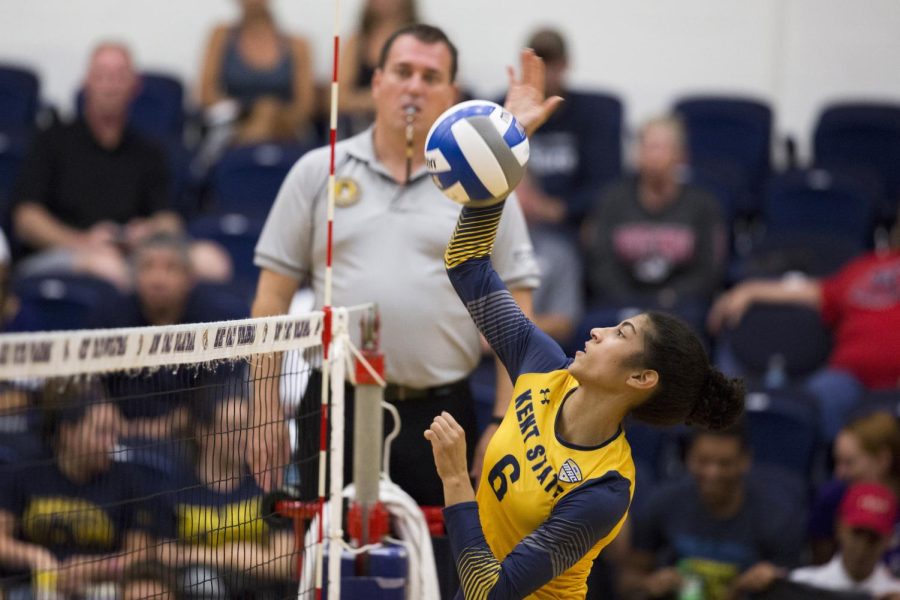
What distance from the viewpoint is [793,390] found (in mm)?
7891

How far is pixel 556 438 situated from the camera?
12.9 ft

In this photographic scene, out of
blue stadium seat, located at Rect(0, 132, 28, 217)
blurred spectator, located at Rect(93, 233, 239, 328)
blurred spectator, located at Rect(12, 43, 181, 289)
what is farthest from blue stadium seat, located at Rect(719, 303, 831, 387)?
blue stadium seat, located at Rect(0, 132, 28, 217)

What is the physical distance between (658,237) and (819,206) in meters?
1.44

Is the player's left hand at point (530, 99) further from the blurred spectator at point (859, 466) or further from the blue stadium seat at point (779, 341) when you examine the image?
the blue stadium seat at point (779, 341)

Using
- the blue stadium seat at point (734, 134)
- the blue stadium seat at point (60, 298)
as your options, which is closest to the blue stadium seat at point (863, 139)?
the blue stadium seat at point (734, 134)

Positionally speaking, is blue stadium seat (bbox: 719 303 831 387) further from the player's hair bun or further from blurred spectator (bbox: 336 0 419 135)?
the player's hair bun

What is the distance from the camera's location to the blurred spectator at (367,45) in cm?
1000

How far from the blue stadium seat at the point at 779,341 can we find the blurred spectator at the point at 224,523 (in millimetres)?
3608

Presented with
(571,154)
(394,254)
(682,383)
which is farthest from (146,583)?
(571,154)

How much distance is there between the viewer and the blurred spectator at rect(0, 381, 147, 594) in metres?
5.39

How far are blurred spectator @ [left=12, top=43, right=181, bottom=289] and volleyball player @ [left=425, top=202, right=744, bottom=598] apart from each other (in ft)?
17.7

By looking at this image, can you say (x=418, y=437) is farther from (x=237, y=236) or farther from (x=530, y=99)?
(x=237, y=236)

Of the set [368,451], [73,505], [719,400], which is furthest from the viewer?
[73,505]

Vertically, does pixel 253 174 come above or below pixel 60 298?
above
